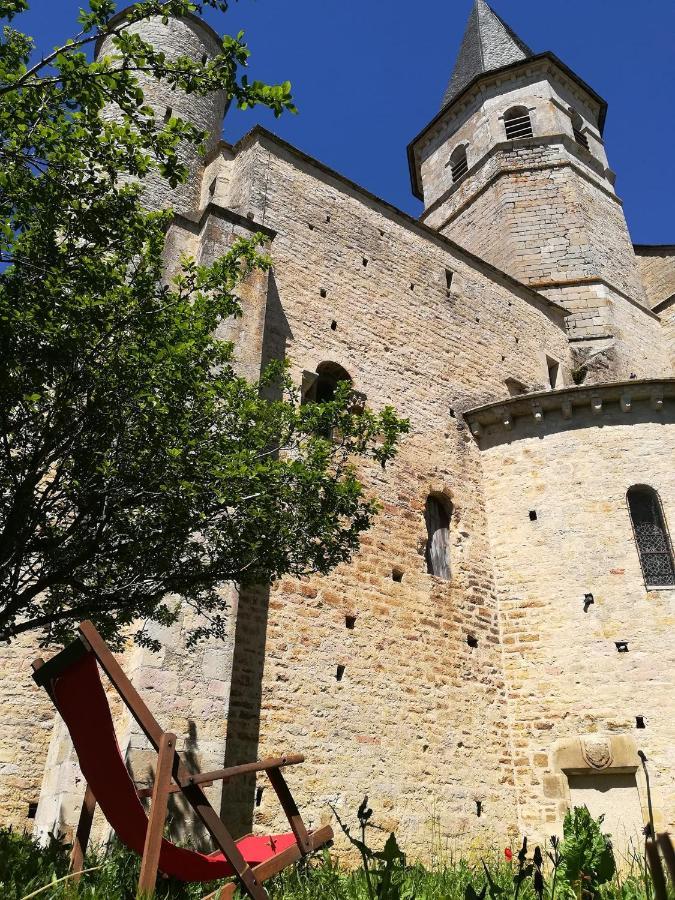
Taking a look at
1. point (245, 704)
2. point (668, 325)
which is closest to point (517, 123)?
point (668, 325)

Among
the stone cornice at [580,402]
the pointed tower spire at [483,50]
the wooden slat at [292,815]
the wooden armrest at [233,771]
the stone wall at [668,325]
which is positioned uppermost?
the pointed tower spire at [483,50]

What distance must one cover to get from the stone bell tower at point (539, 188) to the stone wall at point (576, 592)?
4698 mm

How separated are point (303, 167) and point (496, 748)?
961 centimetres

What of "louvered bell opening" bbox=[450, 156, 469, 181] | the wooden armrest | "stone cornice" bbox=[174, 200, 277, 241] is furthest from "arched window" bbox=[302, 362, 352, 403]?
"louvered bell opening" bbox=[450, 156, 469, 181]

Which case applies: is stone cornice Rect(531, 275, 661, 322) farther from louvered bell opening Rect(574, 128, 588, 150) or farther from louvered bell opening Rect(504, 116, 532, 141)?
louvered bell opening Rect(574, 128, 588, 150)

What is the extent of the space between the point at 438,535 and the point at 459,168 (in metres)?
14.2

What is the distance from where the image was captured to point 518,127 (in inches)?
778

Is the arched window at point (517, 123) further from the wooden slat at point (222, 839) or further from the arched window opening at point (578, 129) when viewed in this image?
the wooden slat at point (222, 839)

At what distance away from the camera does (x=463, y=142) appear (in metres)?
20.6

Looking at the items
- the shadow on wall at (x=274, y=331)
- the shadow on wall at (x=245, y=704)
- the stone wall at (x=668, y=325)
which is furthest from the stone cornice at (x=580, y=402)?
the stone wall at (x=668, y=325)

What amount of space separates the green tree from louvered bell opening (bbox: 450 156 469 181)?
1686 cm

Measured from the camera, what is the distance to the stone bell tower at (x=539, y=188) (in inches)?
629

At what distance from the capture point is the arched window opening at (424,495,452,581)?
32.6 ft

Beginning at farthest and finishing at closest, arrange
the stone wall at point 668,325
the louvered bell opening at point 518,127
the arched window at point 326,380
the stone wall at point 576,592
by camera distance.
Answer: the louvered bell opening at point 518,127
the stone wall at point 668,325
the arched window at point 326,380
the stone wall at point 576,592
